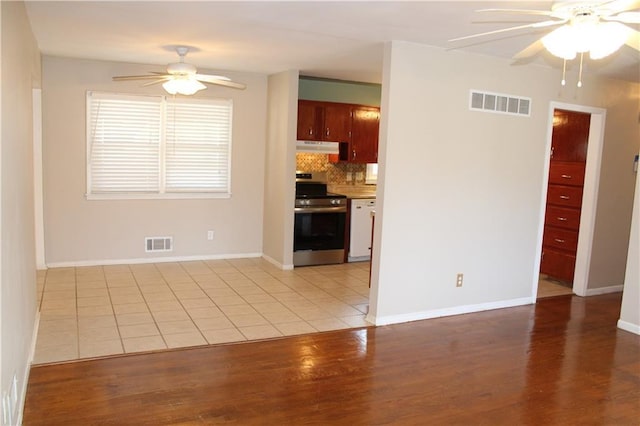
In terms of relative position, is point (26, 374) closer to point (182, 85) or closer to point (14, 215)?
point (14, 215)

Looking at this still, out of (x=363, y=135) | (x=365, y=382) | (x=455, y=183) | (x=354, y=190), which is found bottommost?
(x=365, y=382)

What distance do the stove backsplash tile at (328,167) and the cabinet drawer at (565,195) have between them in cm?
255

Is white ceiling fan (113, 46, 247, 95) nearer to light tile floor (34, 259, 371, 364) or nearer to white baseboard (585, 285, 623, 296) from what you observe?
light tile floor (34, 259, 371, 364)

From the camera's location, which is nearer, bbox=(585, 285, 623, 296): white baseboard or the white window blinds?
bbox=(585, 285, 623, 296): white baseboard

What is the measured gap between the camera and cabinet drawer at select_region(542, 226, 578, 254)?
5.79 meters

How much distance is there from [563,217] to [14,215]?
18.0 feet

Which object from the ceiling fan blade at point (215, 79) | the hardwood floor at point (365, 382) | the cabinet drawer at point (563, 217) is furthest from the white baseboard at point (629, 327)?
the ceiling fan blade at point (215, 79)

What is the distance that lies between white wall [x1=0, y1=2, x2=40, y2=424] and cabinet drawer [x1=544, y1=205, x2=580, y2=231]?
5.36 m

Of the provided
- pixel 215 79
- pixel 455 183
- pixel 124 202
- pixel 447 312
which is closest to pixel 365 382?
pixel 447 312

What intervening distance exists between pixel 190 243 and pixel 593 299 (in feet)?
15.3

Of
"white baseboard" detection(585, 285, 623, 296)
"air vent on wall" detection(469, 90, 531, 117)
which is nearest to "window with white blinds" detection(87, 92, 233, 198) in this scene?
"air vent on wall" detection(469, 90, 531, 117)

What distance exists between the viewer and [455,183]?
449 centimetres

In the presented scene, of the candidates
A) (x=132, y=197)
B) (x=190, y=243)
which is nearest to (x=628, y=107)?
(x=190, y=243)

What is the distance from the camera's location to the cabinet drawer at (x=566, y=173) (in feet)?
18.6
